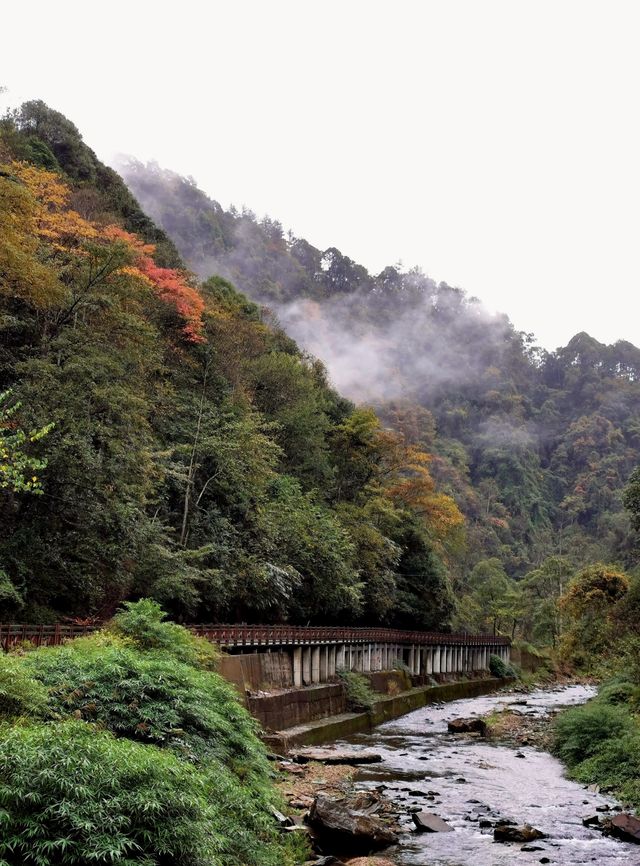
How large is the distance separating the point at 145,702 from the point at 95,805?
5.88m

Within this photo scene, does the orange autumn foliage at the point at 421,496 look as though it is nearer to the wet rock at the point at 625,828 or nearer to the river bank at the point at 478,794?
the river bank at the point at 478,794

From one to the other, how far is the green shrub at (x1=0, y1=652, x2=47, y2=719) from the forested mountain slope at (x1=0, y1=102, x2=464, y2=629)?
9.55ft

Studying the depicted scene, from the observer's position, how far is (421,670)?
4947 cm

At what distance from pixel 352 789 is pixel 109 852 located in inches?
474

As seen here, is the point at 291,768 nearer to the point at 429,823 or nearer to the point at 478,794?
the point at 478,794

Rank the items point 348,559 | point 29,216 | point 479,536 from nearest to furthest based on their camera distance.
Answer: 1. point 29,216
2. point 348,559
3. point 479,536

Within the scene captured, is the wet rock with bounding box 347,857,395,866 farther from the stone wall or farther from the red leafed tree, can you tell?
the red leafed tree

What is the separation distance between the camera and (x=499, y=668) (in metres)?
62.3

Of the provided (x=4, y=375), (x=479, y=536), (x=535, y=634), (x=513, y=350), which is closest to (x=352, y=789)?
(x=4, y=375)

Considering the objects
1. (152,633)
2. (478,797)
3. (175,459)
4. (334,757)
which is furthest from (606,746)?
(175,459)

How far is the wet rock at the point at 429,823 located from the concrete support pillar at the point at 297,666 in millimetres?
16591

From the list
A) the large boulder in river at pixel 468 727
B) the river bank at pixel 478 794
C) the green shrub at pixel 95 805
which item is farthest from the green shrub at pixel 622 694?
the green shrub at pixel 95 805

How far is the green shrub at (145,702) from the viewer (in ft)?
39.7

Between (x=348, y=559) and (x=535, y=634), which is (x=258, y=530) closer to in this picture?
(x=348, y=559)
